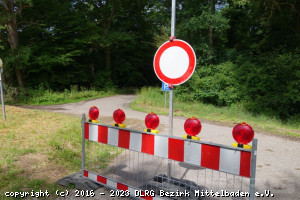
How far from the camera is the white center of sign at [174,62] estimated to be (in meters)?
2.79

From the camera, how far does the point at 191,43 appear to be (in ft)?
61.3

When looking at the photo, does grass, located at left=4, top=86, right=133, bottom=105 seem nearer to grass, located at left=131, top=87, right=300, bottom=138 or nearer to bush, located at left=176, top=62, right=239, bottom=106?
grass, located at left=131, top=87, right=300, bottom=138

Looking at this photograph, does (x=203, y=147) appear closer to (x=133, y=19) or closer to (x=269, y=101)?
(x=269, y=101)

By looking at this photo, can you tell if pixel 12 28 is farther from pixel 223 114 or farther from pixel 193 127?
pixel 193 127

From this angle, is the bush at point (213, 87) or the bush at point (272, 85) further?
the bush at point (213, 87)

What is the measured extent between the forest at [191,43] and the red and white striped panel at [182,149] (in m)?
12.0

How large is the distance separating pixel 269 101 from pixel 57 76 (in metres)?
18.4

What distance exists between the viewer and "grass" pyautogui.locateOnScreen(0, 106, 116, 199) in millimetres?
3395

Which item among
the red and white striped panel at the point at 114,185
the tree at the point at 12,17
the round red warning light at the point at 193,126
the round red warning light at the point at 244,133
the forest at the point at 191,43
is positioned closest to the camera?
the round red warning light at the point at 244,133

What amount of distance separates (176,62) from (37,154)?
3418 millimetres

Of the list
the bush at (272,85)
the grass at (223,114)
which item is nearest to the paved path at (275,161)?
the grass at (223,114)

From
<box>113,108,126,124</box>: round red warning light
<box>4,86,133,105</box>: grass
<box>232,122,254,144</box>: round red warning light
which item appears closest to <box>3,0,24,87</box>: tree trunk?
<box>4,86,133,105</box>: grass

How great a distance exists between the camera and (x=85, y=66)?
27.2 meters

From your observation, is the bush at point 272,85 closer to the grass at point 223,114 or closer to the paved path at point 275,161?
the grass at point 223,114
